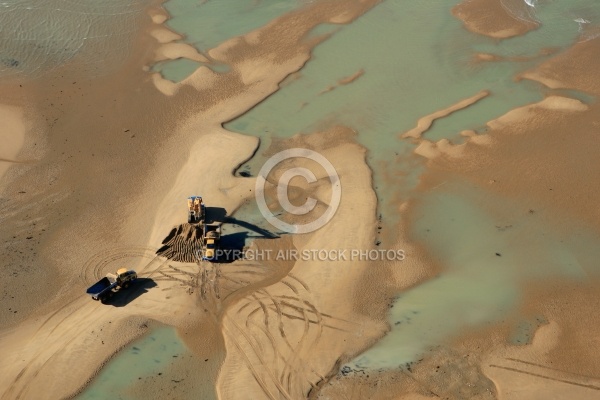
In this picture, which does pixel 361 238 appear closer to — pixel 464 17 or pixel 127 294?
pixel 127 294

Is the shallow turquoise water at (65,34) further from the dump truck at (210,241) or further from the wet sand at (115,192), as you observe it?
the dump truck at (210,241)

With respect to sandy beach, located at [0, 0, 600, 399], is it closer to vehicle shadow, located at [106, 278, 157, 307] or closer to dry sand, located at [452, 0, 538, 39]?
vehicle shadow, located at [106, 278, 157, 307]

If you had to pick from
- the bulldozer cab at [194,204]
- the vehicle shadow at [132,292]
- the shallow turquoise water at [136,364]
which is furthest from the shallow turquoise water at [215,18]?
the shallow turquoise water at [136,364]

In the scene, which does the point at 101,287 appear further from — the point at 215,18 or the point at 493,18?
the point at 493,18

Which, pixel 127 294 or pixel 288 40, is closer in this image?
pixel 127 294

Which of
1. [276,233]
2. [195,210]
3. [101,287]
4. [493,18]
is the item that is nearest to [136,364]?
[101,287]

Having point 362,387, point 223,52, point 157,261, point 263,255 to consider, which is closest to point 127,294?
point 157,261

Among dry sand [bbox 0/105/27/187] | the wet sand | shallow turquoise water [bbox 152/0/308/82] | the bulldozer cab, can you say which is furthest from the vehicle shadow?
shallow turquoise water [bbox 152/0/308/82]
